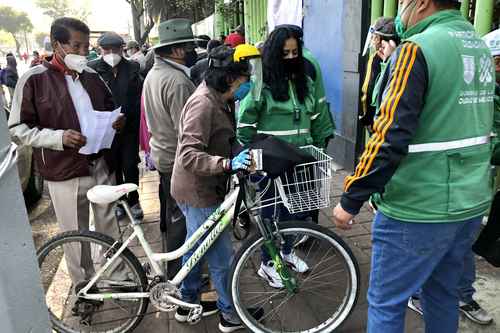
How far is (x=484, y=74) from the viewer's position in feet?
5.53

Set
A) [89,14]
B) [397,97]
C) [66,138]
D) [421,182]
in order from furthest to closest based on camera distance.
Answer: [89,14] < [66,138] < [421,182] < [397,97]

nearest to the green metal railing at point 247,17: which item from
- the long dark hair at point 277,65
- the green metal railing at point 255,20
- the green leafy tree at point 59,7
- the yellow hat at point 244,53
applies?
the green metal railing at point 255,20

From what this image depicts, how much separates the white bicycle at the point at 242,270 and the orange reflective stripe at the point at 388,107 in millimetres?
568

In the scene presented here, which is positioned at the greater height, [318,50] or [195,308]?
[318,50]

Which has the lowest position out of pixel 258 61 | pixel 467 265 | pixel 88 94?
pixel 467 265

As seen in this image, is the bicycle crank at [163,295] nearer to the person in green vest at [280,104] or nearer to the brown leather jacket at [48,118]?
the person in green vest at [280,104]

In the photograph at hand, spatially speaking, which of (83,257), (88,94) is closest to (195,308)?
(83,257)

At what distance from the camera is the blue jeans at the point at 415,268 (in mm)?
1750

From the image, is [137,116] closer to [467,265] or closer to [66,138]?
[66,138]

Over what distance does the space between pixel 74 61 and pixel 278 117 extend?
138cm

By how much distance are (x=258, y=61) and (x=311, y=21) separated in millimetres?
4527

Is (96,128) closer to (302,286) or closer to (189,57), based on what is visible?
(189,57)

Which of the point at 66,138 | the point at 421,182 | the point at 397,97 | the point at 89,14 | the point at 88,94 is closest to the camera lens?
the point at 397,97

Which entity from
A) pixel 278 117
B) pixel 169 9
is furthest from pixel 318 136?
pixel 169 9
